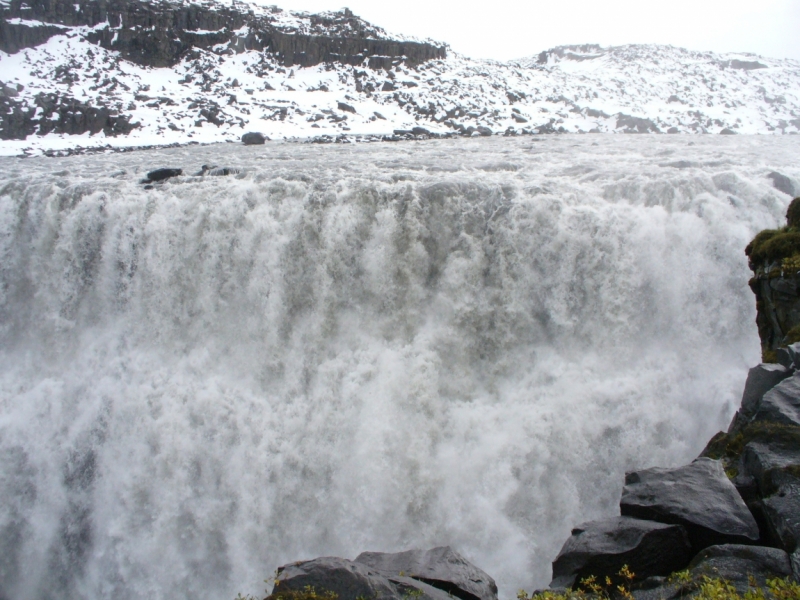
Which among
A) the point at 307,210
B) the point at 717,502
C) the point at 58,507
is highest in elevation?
the point at 307,210

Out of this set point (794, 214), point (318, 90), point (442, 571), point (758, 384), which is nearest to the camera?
point (442, 571)

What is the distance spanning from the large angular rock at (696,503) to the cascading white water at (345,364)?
2826mm

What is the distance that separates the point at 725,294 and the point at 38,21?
270 ft

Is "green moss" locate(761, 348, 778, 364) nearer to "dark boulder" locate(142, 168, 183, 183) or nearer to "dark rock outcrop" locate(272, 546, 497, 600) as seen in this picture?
"dark rock outcrop" locate(272, 546, 497, 600)

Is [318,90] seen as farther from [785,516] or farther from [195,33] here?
[785,516]

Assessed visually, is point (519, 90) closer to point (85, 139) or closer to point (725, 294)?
point (85, 139)

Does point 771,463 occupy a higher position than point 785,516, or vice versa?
point 771,463

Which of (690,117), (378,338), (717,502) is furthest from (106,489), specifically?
(690,117)

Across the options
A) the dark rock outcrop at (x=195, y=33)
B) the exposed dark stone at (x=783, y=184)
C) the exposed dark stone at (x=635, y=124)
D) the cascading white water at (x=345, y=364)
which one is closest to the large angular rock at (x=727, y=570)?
the cascading white water at (x=345, y=364)

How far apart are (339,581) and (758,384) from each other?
6.51 metres

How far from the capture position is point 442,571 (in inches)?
262

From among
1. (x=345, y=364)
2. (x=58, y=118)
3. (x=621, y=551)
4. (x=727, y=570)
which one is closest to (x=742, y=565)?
(x=727, y=570)

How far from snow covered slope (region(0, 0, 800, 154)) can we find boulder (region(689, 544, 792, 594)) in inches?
1649

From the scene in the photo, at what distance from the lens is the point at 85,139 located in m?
42.6
